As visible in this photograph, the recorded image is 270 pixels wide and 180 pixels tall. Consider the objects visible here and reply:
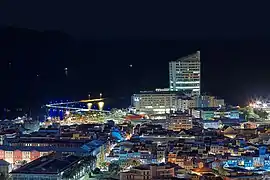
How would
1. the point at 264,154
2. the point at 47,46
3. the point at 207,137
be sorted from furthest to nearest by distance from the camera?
the point at 47,46, the point at 207,137, the point at 264,154

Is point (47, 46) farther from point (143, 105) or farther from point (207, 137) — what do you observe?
point (207, 137)

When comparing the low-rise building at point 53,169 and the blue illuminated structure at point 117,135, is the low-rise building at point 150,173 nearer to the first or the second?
the low-rise building at point 53,169

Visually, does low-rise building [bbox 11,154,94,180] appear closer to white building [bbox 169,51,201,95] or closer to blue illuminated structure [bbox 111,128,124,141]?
blue illuminated structure [bbox 111,128,124,141]

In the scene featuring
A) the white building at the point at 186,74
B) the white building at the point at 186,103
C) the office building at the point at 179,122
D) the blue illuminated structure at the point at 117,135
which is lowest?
A: the blue illuminated structure at the point at 117,135

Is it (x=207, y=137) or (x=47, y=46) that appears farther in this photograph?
(x=47, y=46)

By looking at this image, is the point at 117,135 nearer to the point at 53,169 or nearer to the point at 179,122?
the point at 179,122

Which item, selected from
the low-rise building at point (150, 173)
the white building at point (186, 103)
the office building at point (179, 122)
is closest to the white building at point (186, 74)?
the white building at point (186, 103)

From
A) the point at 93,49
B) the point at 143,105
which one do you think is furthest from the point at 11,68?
the point at 93,49
